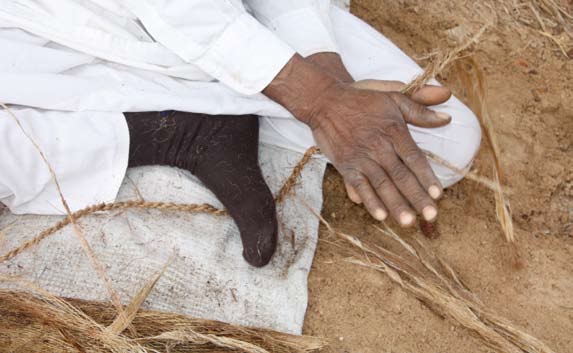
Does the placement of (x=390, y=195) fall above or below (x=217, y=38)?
below

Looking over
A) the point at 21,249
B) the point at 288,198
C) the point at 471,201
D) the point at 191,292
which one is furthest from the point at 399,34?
the point at 21,249

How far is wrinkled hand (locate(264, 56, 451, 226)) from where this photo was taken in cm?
136

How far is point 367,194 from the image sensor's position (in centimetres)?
140

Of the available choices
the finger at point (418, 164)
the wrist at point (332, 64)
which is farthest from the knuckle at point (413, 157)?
the wrist at point (332, 64)

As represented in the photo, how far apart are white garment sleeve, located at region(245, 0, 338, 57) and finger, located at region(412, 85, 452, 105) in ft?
1.04

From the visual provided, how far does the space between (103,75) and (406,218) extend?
81 cm

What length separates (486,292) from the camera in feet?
5.41

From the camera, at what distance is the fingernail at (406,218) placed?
133cm

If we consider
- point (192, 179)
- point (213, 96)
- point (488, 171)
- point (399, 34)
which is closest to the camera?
point (213, 96)

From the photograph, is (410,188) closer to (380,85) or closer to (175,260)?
(380,85)

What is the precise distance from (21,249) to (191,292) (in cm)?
41

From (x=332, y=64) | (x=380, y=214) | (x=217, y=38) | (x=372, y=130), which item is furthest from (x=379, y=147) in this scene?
(x=217, y=38)

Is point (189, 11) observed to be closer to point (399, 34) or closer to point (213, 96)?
point (213, 96)

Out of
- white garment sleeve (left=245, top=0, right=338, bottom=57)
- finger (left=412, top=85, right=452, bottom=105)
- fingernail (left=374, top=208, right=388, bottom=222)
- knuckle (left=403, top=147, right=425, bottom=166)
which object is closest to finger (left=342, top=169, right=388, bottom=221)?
fingernail (left=374, top=208, right=388, bottom=222)
